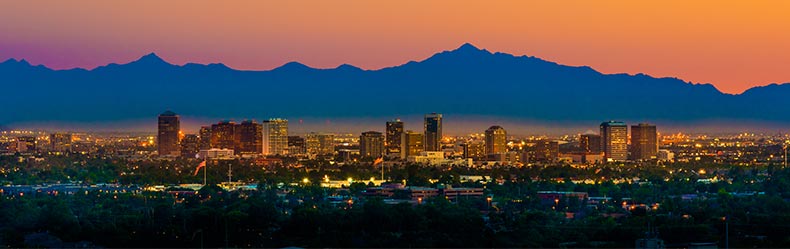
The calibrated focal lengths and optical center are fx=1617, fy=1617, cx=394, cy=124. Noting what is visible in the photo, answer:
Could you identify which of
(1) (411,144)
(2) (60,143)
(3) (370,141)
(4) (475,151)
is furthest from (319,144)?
(2) (60,143)

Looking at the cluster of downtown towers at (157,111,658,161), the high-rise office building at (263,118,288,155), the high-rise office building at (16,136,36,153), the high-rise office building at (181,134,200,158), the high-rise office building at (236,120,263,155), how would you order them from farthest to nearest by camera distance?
the high-rise office building at (263,118,288,155)
the high-rise office building at (236,120,263,155)
the cluster of downtown towers at (157,111,658,161)
the high-rise office building at (16,136,36,153)
the high-rise office building at (181,134,200,158)

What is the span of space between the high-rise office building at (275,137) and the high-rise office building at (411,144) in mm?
11388

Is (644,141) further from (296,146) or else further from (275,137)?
(275,137)

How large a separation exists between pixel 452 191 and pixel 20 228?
2717cm

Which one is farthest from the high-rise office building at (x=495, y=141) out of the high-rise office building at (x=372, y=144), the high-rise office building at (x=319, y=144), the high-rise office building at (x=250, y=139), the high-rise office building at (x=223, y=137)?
the high-rise office building at (x=223, y=137)

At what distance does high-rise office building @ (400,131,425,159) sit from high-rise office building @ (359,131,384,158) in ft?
6.20

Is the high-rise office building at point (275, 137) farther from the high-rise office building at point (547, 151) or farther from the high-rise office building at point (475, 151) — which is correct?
the high-rise office building at point (547, 151)

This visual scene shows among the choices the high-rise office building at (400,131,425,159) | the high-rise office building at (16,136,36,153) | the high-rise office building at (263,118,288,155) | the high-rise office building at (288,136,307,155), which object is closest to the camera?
the high-rise office building at (400,131,425,159)

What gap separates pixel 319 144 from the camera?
450 feet

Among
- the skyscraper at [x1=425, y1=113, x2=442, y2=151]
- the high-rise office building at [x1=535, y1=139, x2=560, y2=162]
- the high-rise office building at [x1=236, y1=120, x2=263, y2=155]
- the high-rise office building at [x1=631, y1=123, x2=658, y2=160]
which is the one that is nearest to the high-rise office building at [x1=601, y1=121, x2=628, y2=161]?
the high-rise office building at [x1=631, y1=123, x2=658, y2=160]

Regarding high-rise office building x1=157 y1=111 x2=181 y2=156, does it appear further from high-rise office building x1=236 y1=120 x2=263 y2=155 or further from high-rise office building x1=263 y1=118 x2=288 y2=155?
high-rise office building x1=263 y1=118 x2=288 y2=155

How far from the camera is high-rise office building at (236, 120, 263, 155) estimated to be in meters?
132

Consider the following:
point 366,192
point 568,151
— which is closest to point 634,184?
point 366,192

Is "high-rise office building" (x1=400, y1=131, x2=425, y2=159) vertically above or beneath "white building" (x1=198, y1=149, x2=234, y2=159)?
above
